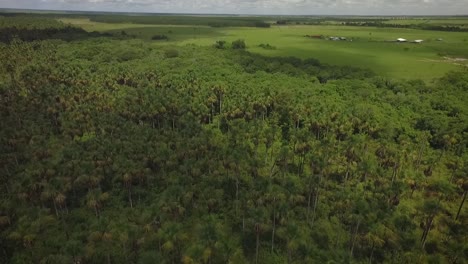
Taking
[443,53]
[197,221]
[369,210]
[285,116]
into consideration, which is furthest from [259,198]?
[443,53]

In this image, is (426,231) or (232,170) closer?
(426,231)

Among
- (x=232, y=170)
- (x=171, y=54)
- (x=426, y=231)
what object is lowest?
(x=426, y=231)

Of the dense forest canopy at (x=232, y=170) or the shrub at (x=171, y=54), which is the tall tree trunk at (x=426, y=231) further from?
the shrub at (x=171, y=54)

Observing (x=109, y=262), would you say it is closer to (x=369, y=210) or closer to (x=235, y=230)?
(x=235, y=230)

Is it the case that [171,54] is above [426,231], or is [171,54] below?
above

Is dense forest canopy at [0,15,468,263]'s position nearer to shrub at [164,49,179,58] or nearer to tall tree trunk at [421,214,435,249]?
tall tree trunk at [421,214,435,249]

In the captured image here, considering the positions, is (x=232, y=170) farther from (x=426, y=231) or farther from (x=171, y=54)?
(x=171, y=54)

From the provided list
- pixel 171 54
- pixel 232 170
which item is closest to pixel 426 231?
pixel 232 170

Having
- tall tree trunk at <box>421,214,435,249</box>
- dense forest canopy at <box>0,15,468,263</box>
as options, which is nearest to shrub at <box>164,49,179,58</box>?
dense forest canopy at <box>0,15,468,263</box>
